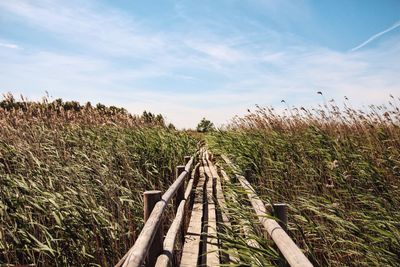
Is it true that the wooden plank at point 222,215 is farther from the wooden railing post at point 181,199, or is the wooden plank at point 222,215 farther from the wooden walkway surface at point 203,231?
the wooden railing post at point 181,199

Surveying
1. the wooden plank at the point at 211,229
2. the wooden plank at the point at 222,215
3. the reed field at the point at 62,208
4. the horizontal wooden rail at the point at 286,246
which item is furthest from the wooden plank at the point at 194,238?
the horizontal wooden rail at the point at 286,246

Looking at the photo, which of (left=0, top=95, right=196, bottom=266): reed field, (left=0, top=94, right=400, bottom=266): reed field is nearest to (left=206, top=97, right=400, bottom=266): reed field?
(left=0, top=94, right=400, bottom=266): reed field

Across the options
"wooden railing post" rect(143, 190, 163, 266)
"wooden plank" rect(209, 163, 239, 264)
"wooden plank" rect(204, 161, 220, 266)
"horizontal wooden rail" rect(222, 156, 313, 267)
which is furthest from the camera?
"wooden plank" rect(204, 161, 220, 266)

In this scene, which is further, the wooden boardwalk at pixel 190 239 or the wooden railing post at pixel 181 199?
the wooden railing post at pixel 181 199

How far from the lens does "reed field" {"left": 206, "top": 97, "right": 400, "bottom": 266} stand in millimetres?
2963

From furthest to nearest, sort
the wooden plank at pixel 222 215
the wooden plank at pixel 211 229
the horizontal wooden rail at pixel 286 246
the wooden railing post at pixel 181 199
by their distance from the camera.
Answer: the wooden railing post at pixel 181 199 → the wooden plank at pixel 211 229 → the wooden plank at pixel 222 215 → the horizontal wooden rail at pixel 286 246

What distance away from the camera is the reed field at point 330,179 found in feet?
9.72

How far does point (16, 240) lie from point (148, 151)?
369 cm

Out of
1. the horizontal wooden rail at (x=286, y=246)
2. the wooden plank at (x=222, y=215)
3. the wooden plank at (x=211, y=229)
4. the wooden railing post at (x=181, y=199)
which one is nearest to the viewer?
the horizontal wooden rail at (x=286, y=246)

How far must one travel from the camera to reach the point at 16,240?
3.18m

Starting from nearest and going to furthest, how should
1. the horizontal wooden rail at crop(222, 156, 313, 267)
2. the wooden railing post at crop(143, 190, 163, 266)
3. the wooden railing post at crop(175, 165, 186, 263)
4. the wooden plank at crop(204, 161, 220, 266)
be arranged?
the horizontal wooden rail at crop(222, 156, 313, 267)
the wooden railing post at crop(143, 190, 163, 266)
the wooden plank at crop(204, 161, 220, 266)
the wooden railing post at crop(175, 165, 186, 263)

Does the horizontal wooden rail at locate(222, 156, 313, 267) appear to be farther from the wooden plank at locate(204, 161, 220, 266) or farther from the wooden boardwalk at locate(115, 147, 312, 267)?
the wooden plank at locate(204, 161, 220, 266)

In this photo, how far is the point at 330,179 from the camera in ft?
14.8

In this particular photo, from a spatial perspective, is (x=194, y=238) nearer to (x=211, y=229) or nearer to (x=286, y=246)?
(x=211, y=229)
